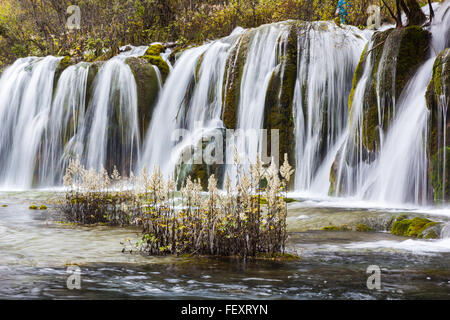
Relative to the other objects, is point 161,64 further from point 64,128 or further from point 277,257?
point 277,257

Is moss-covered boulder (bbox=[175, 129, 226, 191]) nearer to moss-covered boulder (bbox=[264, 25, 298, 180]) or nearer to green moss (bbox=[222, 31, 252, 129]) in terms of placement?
green moss (bbox=[222, 31, 252, 129])

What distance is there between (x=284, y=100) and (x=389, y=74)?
14.7 ft

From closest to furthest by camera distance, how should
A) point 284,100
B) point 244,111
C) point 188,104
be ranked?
point 284,100 → point 244,111 → point 188,104

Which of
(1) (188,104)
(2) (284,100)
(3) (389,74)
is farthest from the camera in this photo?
(1) (188,104)

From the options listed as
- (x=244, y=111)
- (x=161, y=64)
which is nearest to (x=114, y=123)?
(x=161, y=64)

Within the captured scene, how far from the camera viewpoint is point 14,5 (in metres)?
38.0

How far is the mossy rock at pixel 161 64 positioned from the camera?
22.4 meters

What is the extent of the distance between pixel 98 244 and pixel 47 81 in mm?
17611

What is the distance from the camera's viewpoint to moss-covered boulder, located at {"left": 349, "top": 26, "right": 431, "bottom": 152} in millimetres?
13305

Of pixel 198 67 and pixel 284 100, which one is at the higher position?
pixel 198 67

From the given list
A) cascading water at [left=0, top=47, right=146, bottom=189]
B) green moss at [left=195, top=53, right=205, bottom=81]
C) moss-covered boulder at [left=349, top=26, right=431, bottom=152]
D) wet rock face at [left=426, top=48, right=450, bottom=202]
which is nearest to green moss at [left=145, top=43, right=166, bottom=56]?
cascading water at [left=0, top=47, right=146, bottom=189]

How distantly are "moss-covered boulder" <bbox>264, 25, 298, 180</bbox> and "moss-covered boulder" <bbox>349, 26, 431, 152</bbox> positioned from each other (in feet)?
12.1

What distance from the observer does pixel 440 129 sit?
1120 centimetres
